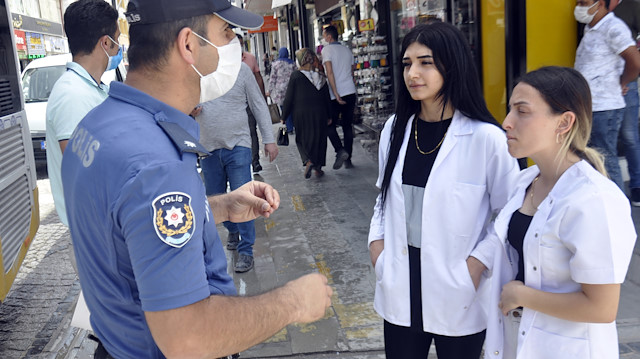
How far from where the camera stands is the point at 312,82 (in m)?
8.50

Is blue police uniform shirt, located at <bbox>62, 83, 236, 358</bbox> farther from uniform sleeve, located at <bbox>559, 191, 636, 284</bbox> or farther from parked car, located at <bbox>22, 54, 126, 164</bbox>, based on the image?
parked car, located at <bbox>22, 54, 126, 164</bbox>

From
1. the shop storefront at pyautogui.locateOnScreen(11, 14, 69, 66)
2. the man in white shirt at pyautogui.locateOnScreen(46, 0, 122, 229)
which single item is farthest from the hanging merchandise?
the shop storefront at pyautogui.locateOnScreen(11, 14, 69, 66)

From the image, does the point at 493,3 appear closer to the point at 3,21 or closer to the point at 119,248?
the point at 3,21

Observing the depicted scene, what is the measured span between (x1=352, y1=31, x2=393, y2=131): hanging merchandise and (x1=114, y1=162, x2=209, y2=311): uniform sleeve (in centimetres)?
832

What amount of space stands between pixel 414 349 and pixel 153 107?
1.56 metres

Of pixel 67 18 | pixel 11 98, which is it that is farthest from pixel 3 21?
pixel 67 18

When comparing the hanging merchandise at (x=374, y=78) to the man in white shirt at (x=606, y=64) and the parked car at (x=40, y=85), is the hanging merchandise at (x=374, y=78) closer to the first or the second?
the man in white shirt at (x=606, y=64)

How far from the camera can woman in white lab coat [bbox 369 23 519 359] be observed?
2324mm

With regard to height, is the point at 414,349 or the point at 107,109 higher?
the point at 107,109

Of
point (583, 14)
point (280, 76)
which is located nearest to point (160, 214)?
point (583, 14)

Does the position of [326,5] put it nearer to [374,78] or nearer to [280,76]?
[280,76]

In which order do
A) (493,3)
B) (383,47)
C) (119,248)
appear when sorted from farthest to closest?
(383,47) → (493,3) → (119,248)

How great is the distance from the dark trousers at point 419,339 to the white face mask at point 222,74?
1.06 metres

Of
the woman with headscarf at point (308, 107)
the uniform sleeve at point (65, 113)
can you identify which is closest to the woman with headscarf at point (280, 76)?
the woman with headscarf at point (308, 107)
